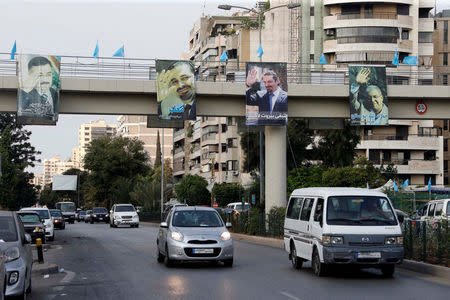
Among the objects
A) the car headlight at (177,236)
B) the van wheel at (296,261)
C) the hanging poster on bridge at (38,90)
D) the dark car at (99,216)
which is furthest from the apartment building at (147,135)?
the van wheel at (296,261)

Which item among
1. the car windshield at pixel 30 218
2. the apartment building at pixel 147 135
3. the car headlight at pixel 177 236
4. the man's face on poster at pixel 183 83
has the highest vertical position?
the apartment building at pixel 147 135

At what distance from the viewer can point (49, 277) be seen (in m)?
17.9

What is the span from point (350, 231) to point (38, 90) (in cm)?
2098

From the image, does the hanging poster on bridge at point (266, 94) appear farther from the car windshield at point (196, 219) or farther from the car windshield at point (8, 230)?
the car windshield at point (8, 230)

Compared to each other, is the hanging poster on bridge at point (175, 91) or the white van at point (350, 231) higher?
the hanging poster on bridge at point (175, 91)

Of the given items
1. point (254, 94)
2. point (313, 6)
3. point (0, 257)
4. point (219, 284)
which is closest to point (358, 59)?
point (313, 6)

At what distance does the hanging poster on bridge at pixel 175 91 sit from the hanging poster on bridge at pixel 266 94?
264 centimetres

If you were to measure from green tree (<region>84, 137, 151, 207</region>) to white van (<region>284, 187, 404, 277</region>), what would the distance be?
92.0m

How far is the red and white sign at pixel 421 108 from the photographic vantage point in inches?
1459

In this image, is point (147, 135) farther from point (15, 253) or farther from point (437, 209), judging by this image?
point (15, 253)

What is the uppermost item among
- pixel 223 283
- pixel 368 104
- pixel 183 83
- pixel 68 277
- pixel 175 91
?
pixel 183 83

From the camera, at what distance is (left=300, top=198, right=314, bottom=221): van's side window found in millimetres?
17969

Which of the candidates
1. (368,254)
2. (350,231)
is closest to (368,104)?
(350,231)

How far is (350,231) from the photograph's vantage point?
651 inches
